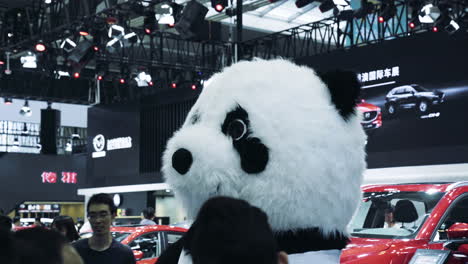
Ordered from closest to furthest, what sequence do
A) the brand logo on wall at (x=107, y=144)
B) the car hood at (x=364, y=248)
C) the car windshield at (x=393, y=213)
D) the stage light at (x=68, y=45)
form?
the car hood at (x=364, y=248), the car windshield at (x=393, y=213), the stage light at (x=68, y=45), the brand logo on wall at (x=107, y=144)

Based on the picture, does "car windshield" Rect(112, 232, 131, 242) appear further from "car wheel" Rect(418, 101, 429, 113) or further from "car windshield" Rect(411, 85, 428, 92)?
"car windshield" Rect(411, 85, 428, 92)

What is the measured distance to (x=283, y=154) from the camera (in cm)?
226

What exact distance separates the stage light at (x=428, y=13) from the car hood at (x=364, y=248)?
938 centimetres

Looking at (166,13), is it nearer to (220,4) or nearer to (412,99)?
(220,4)

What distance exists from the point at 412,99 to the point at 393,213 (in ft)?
29.6

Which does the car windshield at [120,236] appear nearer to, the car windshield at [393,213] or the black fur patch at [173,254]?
the car windshield at [393,213]

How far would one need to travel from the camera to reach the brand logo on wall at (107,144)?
A: 72.5 feet

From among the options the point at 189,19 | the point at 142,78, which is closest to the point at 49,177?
the point at 142,78

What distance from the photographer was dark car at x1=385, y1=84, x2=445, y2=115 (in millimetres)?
13945

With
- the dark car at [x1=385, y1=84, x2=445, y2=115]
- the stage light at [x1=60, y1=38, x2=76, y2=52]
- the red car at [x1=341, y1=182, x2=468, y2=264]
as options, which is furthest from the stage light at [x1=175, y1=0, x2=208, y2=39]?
the red car at [x1=341, y1=182, x2=468, y2=264]

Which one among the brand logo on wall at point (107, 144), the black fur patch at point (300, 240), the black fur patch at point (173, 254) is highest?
the brand logo on wall at point (107, 144)

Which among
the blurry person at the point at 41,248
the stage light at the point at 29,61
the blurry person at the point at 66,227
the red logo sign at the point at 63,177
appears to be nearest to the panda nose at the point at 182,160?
the blurry person at the point at 41,248

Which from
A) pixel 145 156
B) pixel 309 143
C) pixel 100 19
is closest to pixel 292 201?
pixel 309 143

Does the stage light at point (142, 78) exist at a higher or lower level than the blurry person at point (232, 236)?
higher
